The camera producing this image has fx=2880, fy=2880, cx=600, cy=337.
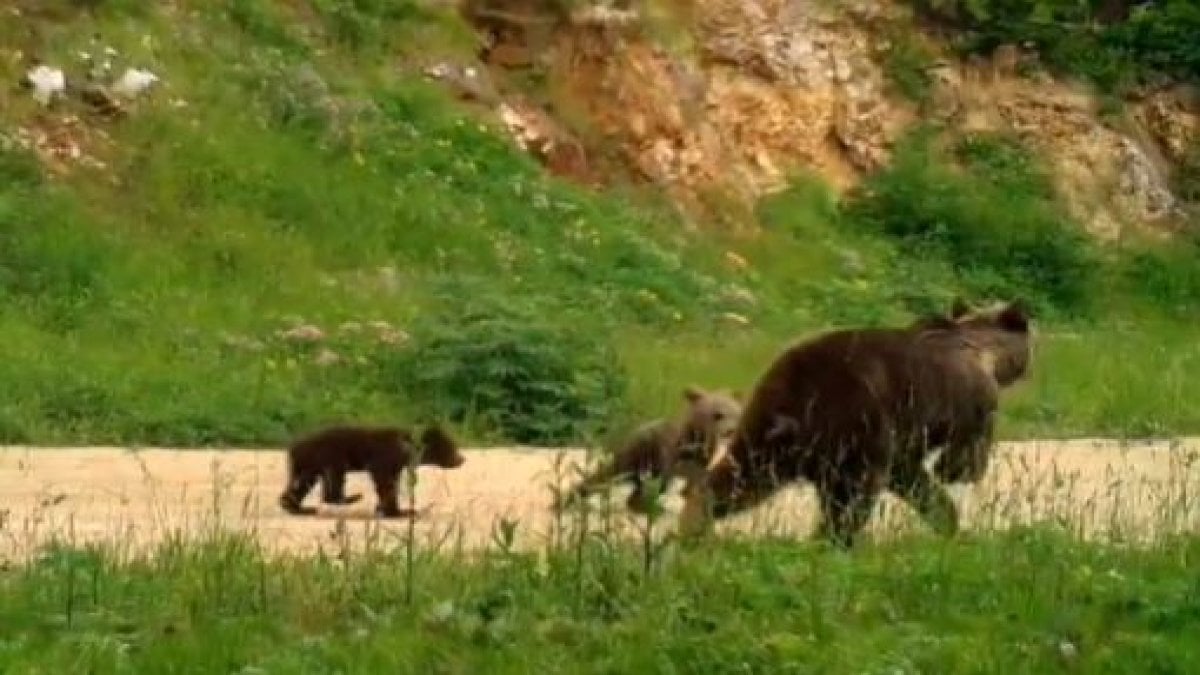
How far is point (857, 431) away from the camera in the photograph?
12727mm

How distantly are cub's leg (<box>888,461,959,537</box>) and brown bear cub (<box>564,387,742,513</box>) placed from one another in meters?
1.41

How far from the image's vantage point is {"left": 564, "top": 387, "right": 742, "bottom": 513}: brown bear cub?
50.0 ft

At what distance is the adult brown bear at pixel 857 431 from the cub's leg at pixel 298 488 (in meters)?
4.13

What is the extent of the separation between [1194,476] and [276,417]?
26.4 ft

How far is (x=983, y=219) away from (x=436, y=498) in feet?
78.0

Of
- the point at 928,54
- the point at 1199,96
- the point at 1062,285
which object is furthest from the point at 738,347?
the point at 1199,96

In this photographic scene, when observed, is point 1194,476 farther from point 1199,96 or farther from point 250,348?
point 1199,96

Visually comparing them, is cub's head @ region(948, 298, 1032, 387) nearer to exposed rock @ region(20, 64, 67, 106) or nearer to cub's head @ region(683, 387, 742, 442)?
cub's head @ region(683, 387, 742, 442)

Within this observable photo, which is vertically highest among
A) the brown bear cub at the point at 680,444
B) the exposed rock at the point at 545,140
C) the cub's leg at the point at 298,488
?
the exposed rock at the point at 545,140

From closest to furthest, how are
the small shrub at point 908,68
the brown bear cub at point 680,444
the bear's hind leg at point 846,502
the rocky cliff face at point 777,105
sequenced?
1. the bear's hind leg at point 846,502
2. the brown bear cub at point 680,444
3. the rocky cliff face at point 777,105
4. the small shrub at point 908,68

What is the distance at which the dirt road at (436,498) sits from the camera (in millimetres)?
12906

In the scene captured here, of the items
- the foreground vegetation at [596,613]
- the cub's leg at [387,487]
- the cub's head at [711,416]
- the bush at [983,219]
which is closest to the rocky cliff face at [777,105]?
the bush at [983,219]

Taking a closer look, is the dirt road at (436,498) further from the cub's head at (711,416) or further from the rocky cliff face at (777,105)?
the rocky cliff face at (777,105)

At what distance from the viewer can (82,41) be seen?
30.0 metres
